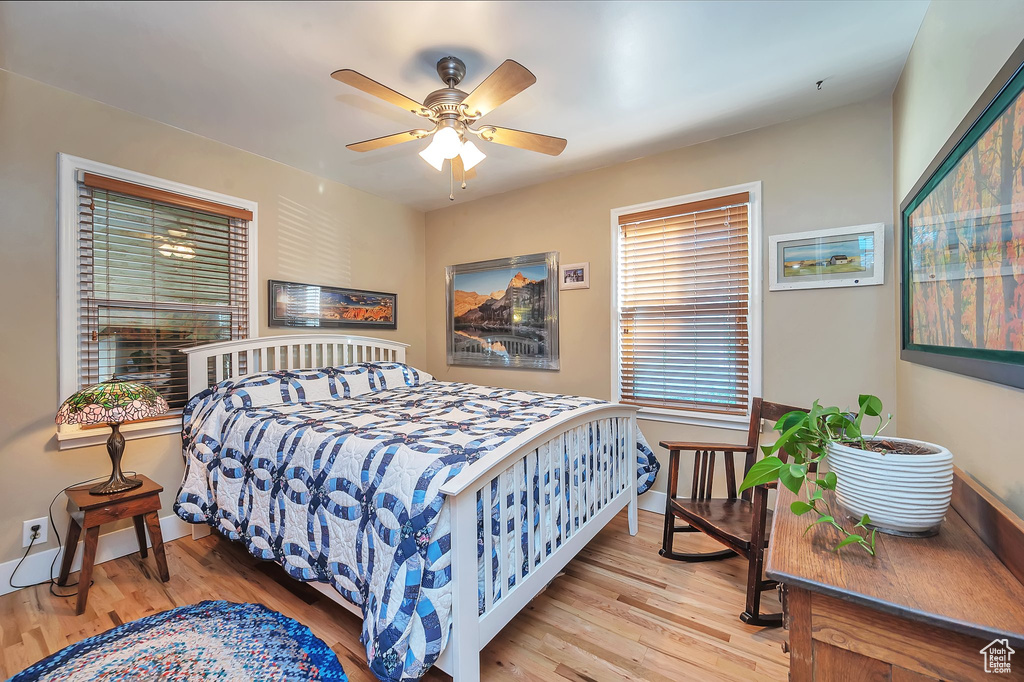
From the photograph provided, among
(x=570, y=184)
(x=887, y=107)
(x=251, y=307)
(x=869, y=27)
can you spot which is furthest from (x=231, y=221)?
(x=887, y=107)

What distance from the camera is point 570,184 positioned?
11.1 ft

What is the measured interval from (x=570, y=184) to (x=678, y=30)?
5.40 feet

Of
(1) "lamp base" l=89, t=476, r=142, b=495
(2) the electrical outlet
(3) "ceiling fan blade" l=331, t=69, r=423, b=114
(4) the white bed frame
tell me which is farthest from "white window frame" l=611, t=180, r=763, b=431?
(2) the electrical outlet

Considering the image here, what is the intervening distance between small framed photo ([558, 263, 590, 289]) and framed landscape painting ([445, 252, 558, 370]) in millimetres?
59

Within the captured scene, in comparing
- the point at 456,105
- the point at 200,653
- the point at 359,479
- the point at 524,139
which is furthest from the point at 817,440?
the point at 200,653

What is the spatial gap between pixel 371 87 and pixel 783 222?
242cm

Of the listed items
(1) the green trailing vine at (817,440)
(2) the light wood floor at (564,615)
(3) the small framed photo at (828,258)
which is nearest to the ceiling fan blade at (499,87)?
(1) the green trailing vine at (817,440)

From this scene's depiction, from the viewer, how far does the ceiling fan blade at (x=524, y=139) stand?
200cm

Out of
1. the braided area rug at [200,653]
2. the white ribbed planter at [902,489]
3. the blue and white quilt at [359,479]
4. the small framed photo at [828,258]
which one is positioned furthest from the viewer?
the small framed photo at [828,258]

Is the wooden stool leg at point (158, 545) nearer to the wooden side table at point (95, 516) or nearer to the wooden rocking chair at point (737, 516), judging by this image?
the wooden side table at point (95, 516)

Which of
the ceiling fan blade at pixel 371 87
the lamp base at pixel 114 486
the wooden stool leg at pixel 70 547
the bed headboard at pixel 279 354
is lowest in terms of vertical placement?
the wooden stool leg at pixel 70 547

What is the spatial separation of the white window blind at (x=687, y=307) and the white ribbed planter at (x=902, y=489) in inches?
70.6

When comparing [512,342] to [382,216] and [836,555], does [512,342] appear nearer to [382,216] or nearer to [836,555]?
[382,216]

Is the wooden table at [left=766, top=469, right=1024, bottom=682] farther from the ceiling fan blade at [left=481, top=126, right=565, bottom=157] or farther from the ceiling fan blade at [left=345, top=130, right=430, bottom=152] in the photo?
the ceiling fan blade at [left=345, top=130, right=430, bottom=152]
